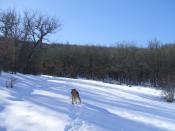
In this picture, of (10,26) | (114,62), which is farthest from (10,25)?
(114,62)

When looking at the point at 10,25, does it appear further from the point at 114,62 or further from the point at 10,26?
the point at 114,62

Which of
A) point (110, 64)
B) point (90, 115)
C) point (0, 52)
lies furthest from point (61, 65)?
point (90, 115)

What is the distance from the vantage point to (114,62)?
239 feet

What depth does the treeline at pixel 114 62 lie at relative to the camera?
6719 centimetres

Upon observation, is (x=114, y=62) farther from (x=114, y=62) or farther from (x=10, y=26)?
(x=10, y=26)

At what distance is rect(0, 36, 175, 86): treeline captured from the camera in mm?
67188

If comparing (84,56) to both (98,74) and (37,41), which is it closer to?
(98,74)

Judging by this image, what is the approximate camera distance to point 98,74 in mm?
73312

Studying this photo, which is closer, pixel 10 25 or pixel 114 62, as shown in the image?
pixel 10 25

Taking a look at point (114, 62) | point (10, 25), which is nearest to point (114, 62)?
point (114, 62)

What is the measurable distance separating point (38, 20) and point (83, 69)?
26.6m

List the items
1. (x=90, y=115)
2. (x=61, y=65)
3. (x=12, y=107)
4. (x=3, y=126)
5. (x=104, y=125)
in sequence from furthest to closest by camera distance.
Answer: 1. (x=61, y=65)
2. (x=90, y=115)
3. (x=12, y=107)
4. (x=104, y=125)
5. (x=3, y=126)

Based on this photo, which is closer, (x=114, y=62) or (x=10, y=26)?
(x=10, y=26)

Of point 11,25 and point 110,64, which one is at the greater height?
point 11,25
